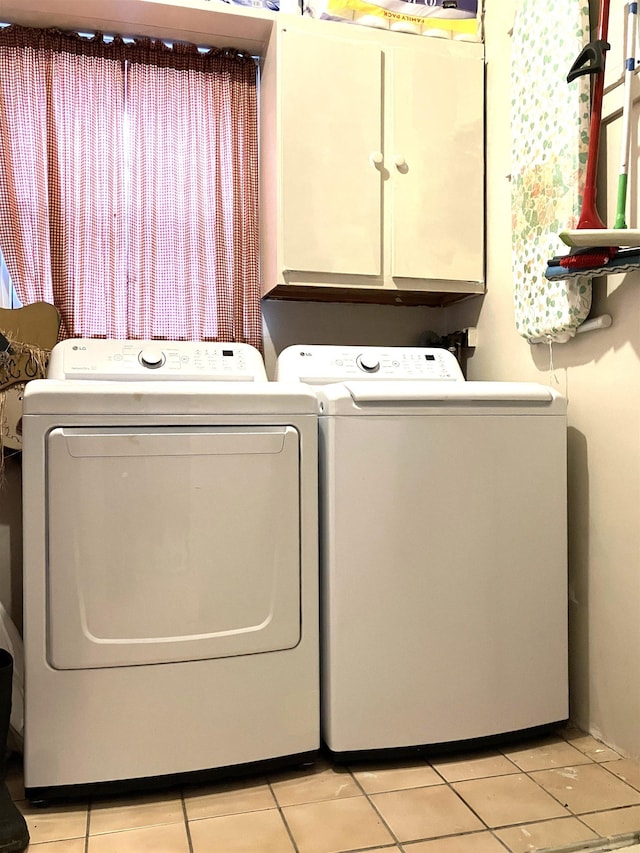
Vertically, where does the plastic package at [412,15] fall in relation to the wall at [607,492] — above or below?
above

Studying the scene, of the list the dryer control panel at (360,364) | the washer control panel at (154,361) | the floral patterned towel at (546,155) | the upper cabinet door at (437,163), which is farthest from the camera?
the upper cabinet door at (437,163)

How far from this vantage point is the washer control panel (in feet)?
6.75

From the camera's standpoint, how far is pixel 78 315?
90.4 inches

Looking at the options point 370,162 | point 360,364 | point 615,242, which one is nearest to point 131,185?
point 370,162

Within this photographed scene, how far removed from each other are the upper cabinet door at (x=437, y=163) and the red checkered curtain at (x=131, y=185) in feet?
1.75

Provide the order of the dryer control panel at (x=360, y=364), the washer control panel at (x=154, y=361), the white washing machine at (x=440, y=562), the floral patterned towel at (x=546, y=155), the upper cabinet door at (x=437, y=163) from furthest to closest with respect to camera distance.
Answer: the upper cabinet door at (x=437, y=163)
the dryer control panel at (x=360, y=364)
the washer control panel at (x=154, y=361)
the floral patterned towel at (x=546, y=155)
the white washing machine at (x=440, y=562)

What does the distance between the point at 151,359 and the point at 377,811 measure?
4.43 ft

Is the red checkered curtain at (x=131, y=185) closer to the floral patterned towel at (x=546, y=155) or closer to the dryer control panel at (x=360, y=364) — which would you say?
the dryer control panel at (x=360, y=364)

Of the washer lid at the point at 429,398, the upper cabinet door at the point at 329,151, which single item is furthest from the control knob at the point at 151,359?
the washer lid at the point at 429,398

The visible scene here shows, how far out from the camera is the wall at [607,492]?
1.71 m

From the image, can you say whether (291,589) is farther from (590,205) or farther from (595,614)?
(590,205)

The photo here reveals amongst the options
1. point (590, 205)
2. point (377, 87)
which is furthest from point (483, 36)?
point (590, 205)

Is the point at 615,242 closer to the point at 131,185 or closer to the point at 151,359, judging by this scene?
the point at 151,359

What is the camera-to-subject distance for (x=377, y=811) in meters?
1.50
